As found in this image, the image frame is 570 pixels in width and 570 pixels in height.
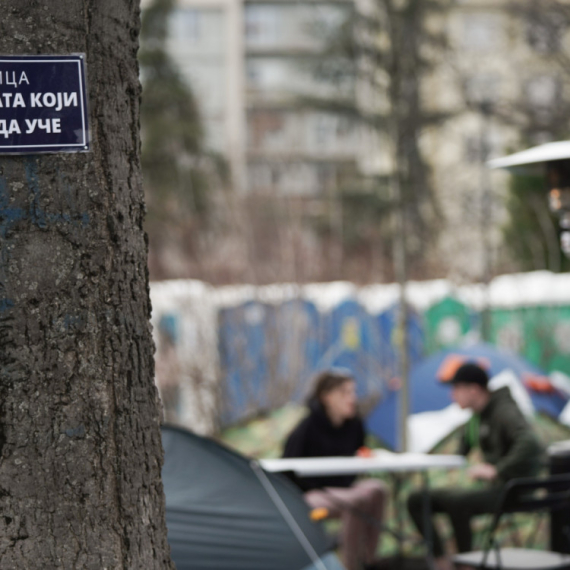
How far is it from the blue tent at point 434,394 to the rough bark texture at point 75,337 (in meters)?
7.28

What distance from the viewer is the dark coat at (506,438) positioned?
572cm

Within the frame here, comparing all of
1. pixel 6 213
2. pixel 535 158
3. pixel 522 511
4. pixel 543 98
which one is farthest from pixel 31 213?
pixel 543 98

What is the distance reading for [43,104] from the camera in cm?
202

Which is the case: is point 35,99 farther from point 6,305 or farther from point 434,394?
point 434,394

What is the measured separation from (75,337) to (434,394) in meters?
8.09

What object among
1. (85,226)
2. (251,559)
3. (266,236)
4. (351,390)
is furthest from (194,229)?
(85,226)

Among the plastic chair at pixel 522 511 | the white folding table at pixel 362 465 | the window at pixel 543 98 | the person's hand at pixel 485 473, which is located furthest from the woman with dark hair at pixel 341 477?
the window at pixel 543 98

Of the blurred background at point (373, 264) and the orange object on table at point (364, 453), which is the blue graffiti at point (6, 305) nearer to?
the orange object on table at point (364, 453)

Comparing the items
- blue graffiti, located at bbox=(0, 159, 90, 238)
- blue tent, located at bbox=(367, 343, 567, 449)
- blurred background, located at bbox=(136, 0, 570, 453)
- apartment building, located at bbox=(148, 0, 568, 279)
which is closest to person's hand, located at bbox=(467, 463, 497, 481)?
blue tent, located at bbox=(367, 343, 567, 449)

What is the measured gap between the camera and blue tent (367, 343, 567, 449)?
936 centimetres

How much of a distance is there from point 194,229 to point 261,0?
53.1m

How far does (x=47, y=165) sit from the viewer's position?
6.55 feet

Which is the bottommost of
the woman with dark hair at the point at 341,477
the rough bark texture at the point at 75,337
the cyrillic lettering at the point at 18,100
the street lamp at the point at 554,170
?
the woman with dark hair at the point at 341,477

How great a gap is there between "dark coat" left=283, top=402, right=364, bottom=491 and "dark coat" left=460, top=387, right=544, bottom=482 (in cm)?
85
